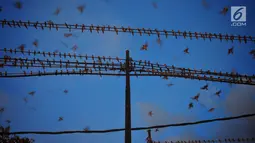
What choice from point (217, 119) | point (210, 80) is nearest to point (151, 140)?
point (217, 119)

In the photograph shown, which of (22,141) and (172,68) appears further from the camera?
(22,141)

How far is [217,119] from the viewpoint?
8.59 m

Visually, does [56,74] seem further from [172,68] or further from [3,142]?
[3,142]

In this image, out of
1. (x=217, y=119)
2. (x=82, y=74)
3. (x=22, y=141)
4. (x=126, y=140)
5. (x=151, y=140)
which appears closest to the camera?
(x=126, y=140)

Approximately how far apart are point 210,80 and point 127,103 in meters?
2.90

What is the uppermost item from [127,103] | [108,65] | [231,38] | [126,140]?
[231,38]

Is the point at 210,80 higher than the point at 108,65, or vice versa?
the point at 108,65

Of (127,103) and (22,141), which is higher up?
(127,103)

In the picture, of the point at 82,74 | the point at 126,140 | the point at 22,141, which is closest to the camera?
the point at 126,140

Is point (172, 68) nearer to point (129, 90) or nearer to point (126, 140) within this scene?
point (129, 90)

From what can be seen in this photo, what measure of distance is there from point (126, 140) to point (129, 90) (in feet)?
5.09

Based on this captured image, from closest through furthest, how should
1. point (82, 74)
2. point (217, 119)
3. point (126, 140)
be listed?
1. point (126, 140)
2. point (82, 74)
3. point (217, 119)

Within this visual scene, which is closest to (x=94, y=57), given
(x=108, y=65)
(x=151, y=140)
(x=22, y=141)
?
(x=108, y=65)

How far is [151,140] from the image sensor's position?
13086mm
